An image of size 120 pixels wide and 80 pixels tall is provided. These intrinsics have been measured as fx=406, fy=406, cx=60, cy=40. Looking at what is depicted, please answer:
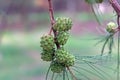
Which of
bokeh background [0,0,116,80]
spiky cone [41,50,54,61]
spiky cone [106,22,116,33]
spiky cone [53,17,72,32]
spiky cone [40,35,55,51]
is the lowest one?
bokeh background [0,0,116,80]

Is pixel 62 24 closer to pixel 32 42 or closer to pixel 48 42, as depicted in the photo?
pixel 48 42

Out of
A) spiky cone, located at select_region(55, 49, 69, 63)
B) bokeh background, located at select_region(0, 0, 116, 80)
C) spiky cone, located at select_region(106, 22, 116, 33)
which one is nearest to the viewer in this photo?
spiky cone, located at select_region(55, 49, 69, 63)

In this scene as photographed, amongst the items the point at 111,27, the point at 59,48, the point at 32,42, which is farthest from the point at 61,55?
the point at 32,42

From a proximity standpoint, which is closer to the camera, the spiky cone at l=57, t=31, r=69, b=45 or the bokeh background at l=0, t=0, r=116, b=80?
the spiky cone at l=57, t=31, r=69, b=45

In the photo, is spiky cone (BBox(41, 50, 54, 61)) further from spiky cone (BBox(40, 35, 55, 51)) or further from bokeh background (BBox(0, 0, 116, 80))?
bokeh background (BBox(0, 0, 116, 80))

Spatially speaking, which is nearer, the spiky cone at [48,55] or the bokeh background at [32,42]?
the spiky cone at [48,55]

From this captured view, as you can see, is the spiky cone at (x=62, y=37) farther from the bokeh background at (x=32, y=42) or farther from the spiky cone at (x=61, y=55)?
the bokeh background at (x=32, y=42)

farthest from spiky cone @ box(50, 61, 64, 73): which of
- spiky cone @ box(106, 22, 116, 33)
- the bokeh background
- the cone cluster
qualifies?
the bokeh background

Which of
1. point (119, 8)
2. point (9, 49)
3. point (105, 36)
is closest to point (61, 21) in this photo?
point (119, 8)

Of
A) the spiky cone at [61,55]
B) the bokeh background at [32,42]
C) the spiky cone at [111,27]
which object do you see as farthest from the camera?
the bokeh background at [32,42]

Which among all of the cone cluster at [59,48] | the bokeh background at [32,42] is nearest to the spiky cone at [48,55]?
the cone cluster at [59,48]
